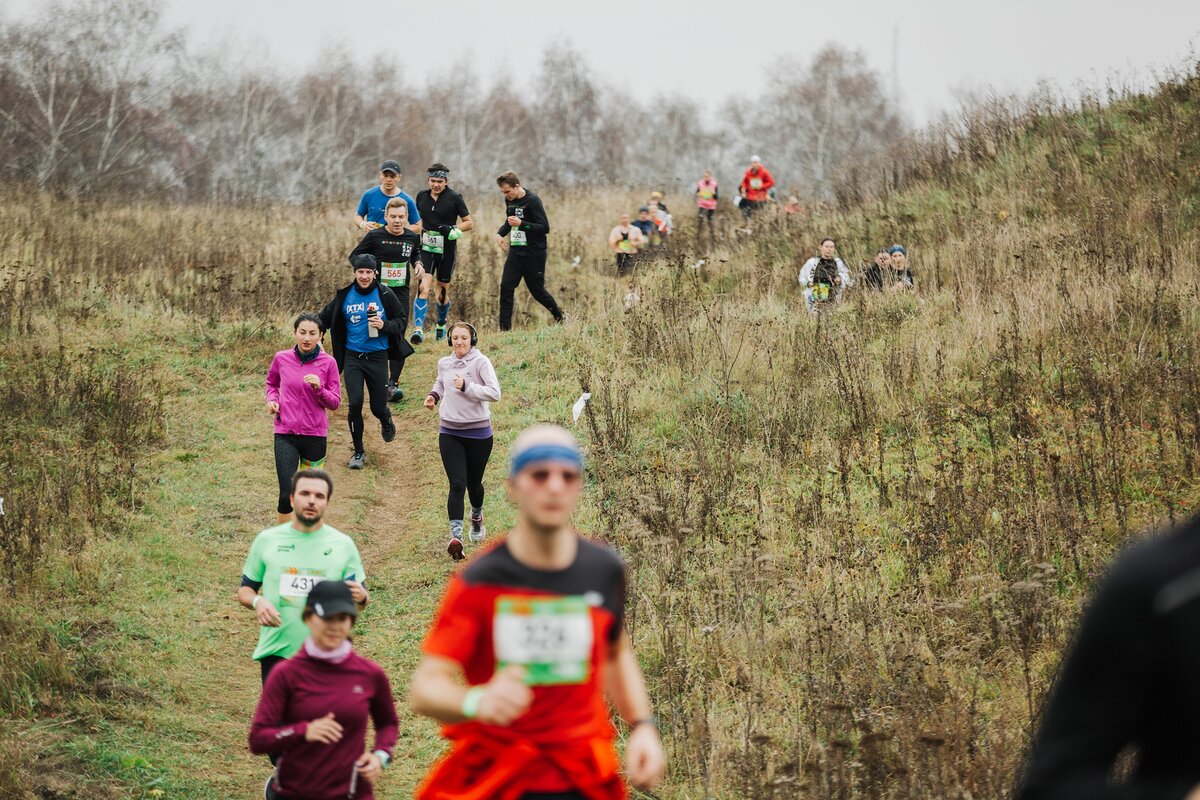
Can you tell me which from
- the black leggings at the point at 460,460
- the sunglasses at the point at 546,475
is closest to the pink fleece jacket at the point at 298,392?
the black leggings at the point at 460,460

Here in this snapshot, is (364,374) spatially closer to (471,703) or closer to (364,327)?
(364,327)

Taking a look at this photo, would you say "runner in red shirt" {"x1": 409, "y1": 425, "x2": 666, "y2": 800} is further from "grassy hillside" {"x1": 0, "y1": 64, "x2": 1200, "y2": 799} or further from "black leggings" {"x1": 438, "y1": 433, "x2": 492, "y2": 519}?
"black leggings" {"x1": 438, "y1": 433, "x2": 492, "y2": 519}

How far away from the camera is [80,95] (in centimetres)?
4034

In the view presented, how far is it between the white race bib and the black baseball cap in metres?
1.01

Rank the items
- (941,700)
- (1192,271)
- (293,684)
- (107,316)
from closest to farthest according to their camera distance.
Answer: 1. (293,684)
2. (941,700)
3. (1192,271)
4. (107,316)

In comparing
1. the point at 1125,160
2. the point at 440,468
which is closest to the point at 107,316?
the point at 440,468

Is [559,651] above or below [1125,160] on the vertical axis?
below

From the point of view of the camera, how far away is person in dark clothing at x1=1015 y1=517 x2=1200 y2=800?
5.99ft

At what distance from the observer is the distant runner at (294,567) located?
19.4ft

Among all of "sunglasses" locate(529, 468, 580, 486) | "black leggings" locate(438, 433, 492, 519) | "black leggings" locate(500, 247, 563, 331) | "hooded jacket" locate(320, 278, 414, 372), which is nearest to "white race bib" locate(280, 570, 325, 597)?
"sunglasses" locate(529, 468, 580, 486)

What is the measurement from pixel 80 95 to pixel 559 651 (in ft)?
140

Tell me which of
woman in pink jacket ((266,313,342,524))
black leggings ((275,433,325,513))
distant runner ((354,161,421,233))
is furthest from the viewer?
distant runner ((354,161,421,233))

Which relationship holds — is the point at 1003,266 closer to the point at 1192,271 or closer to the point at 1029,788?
the point at 1192,271

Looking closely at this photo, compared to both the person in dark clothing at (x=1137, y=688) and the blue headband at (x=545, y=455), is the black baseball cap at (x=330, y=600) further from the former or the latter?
the person in dark clothing at (x=1137, y=688)
